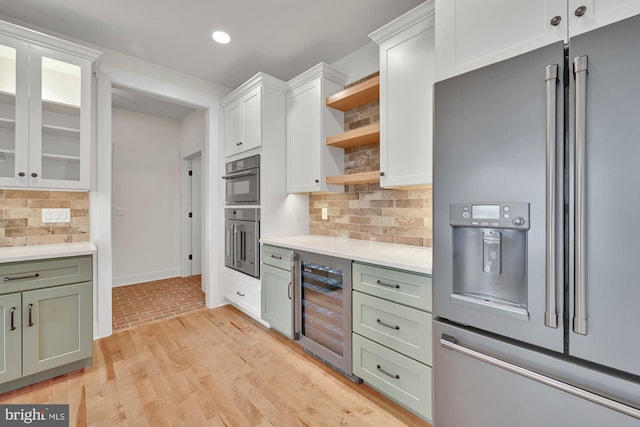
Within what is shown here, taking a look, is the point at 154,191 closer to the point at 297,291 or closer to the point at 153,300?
A: the point at 153,300

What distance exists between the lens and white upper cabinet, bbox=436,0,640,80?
102 centimetres

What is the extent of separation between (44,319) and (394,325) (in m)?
2.36

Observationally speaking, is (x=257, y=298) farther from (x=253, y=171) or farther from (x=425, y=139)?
(x=425, y=139)

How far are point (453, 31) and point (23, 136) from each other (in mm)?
2952

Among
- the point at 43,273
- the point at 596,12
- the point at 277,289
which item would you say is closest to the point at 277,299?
the point at 277,289

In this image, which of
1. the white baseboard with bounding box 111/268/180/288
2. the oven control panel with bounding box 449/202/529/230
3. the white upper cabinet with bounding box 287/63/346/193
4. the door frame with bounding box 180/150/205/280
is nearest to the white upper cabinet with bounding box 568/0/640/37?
the oven control panel with bounding box 449/202/529/230

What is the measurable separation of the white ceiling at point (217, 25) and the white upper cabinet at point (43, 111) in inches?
12.0

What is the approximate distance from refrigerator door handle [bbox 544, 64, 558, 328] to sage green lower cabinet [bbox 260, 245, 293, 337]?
1.78m

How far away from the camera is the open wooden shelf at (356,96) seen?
2.31 m

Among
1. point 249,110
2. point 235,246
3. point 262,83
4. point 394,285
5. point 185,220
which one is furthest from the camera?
point 185,220

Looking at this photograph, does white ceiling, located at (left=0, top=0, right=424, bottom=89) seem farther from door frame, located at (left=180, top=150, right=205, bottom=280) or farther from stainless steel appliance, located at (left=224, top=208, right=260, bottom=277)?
door frame, located at (left=180, top=150, right=205, bottom=280)

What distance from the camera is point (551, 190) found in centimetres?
101

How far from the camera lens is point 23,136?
2.09m

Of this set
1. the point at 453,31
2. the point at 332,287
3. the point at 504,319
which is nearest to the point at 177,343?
the point at 332,287
